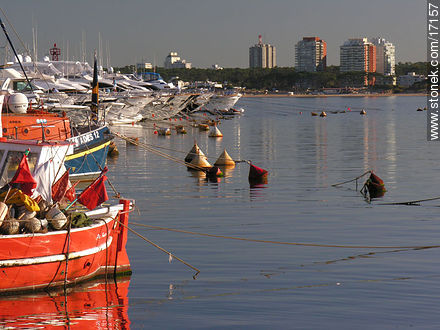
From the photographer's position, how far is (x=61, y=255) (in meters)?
20.0

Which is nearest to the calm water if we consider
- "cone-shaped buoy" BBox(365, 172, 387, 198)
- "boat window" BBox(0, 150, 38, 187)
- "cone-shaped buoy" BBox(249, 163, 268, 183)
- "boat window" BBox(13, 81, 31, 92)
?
"cone-shaped buoy" BBox(365, 172, 387, 198)

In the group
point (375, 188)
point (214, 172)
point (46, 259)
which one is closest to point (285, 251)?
point (46, 259)

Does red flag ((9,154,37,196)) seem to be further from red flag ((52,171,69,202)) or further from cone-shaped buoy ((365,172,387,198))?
cone-shaped buoy ((365,172,387,198))

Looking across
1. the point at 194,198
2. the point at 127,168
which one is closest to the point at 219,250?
the point at 194,198

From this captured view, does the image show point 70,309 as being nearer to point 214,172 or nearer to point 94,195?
point 94,195

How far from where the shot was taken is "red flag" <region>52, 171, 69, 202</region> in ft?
75.0

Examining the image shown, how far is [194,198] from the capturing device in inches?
1533

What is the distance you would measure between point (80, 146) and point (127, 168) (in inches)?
429

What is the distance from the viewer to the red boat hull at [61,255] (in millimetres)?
19219

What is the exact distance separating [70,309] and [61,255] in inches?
54.1

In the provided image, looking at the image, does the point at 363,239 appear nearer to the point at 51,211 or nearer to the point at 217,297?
the point at 217,297

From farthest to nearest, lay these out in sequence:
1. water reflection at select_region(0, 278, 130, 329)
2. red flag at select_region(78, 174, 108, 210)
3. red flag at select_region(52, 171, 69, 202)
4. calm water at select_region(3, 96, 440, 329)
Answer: red flag at select_region(52, 171, 69, 202) < red flag at select_region(78, 174, 108, 210) < calm water at select_region(3, 96, 440, 329) < water reflection at select_region(0, 278, 130, 329)

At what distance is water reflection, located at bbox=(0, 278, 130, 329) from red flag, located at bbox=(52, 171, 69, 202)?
2971mm

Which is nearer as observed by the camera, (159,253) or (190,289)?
(190,289)
